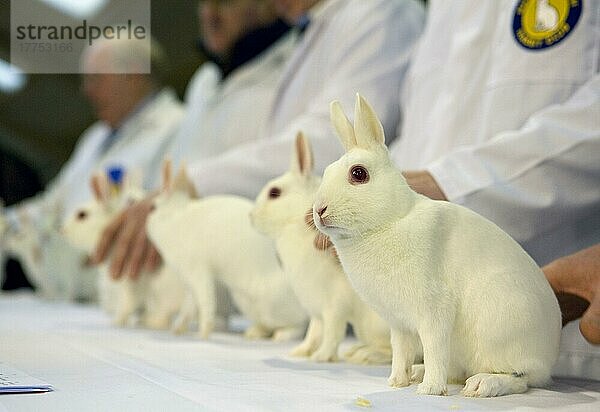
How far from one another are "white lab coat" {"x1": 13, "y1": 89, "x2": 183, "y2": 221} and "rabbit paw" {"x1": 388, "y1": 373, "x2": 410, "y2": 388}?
5.95ft

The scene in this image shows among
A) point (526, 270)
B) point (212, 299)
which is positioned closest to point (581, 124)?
point (526, 270)

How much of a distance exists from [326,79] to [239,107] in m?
0.47

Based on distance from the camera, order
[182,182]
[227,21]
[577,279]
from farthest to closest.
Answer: [227,21]
[182,182]
[577,279]

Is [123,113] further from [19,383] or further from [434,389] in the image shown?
[434,389]

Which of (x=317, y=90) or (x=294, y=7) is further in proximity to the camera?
(x=294, y=7)

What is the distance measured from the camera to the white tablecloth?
2.25ft

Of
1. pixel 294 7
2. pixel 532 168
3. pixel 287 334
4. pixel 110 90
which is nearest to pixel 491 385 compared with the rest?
pixel 532 168

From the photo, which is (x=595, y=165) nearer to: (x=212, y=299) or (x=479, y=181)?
(x=479, y=181)

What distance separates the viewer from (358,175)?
757 millimetres

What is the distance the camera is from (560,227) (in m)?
1.09

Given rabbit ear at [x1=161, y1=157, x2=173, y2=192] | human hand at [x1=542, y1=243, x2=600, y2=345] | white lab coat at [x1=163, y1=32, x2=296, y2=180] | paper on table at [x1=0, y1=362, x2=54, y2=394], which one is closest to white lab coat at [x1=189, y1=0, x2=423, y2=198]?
rabbit ear at [x1=161, y1=157, x2=173, y2=192]

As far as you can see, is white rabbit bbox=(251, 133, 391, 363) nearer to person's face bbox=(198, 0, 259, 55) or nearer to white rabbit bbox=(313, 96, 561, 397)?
white rabbit bbox=(313, 96, 561, 397)

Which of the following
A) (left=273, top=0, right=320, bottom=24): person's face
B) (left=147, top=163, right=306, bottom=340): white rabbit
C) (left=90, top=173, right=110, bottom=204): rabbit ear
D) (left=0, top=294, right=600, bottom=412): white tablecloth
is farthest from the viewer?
(left=273, top=0, right=320, bottom=24): person's face

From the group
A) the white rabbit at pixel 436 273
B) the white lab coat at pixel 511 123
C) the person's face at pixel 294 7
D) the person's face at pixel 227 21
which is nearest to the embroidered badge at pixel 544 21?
the white lab coat at pixel 511 123
